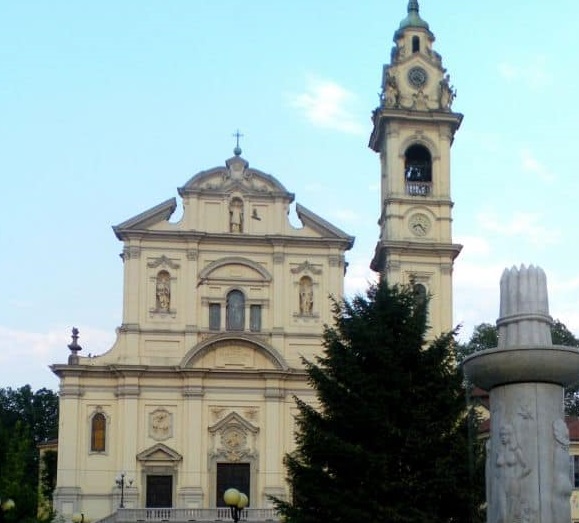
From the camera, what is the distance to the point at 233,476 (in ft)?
169

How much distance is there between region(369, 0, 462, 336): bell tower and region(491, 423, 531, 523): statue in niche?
37965 mm

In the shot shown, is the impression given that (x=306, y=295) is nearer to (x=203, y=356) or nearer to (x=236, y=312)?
(x=236, y=312)

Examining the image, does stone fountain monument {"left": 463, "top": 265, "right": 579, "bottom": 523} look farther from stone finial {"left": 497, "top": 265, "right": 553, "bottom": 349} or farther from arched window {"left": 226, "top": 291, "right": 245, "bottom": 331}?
arched window {"left": 226, "top": 291, "right": 245, "bottom": 331}

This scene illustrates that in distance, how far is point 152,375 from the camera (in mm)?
51812

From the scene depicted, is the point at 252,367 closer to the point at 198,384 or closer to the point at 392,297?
the point at 198,384

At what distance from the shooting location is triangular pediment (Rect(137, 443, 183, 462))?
167 ft

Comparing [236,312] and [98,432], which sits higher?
[236,312]

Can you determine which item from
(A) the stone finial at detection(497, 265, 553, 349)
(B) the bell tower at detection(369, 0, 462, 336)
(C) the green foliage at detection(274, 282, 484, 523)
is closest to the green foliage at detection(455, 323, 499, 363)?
(B) the bell tower at detection(369, 0, 462, 336)

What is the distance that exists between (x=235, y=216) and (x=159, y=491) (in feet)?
40.6

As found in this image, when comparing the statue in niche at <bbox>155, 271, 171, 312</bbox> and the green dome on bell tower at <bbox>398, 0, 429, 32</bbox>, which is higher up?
the green dome on bell tower at <bbox>398, 0, 429, 32</bbox>

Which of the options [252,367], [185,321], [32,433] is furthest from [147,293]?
[32,433]

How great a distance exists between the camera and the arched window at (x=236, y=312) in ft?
173

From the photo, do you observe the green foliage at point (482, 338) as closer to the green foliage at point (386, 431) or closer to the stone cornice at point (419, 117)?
the stone cornice at point (419, 117)

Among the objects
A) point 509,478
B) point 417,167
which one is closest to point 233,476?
point 417,167
